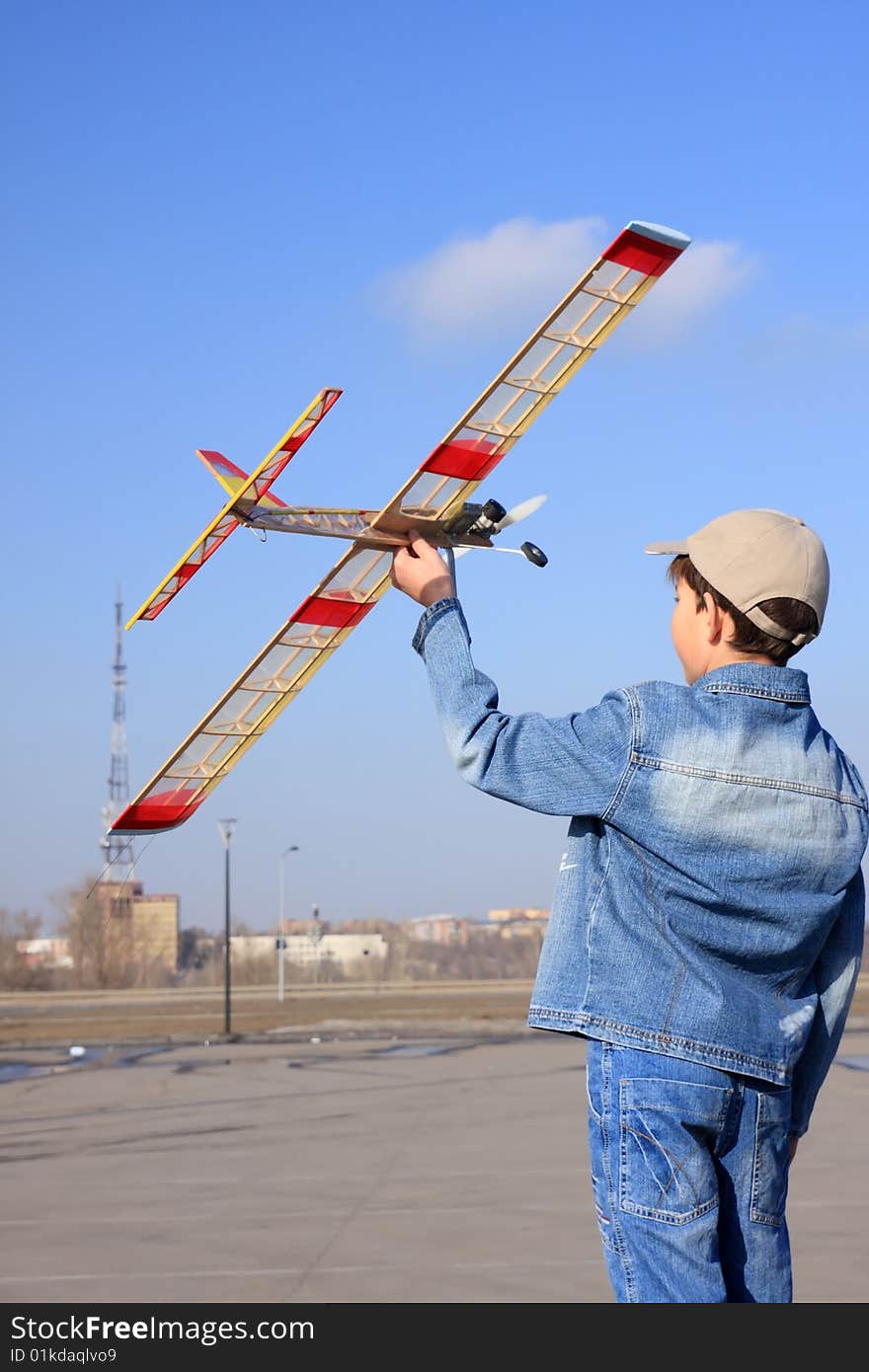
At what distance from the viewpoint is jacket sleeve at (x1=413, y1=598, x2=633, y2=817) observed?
8.92ft

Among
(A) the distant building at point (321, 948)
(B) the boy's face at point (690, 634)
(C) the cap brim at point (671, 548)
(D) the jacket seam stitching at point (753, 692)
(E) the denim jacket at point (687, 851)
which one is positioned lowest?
(A) the distant building at point (321, 948)

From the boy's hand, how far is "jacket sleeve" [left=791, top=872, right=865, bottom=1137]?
1.07 metres

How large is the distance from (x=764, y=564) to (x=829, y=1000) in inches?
36.4

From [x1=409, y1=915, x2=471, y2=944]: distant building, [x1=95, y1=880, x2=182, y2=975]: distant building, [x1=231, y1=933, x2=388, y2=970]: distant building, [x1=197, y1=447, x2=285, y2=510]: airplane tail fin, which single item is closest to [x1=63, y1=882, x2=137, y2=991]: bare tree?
[x1=95, y1=880, x2=182, y2=975]: distant building

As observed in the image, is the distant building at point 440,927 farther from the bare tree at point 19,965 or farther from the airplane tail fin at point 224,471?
the airplane tail fin at point 224,471

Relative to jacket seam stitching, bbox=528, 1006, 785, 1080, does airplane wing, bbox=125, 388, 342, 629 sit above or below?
above

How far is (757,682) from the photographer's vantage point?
282 cm

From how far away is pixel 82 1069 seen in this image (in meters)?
25.0

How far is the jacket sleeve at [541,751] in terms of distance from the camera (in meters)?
2.72

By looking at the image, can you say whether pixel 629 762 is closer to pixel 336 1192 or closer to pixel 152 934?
pixel 336 1192

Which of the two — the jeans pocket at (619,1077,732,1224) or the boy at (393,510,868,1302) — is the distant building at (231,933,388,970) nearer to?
the boy at (393,510,868,1302)

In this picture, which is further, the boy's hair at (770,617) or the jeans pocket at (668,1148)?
the boy's hair at (770,617)

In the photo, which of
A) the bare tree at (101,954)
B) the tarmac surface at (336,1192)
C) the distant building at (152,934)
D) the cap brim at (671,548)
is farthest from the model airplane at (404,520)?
the bare tree at (101,954)

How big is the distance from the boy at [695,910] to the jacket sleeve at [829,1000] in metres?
0.09
